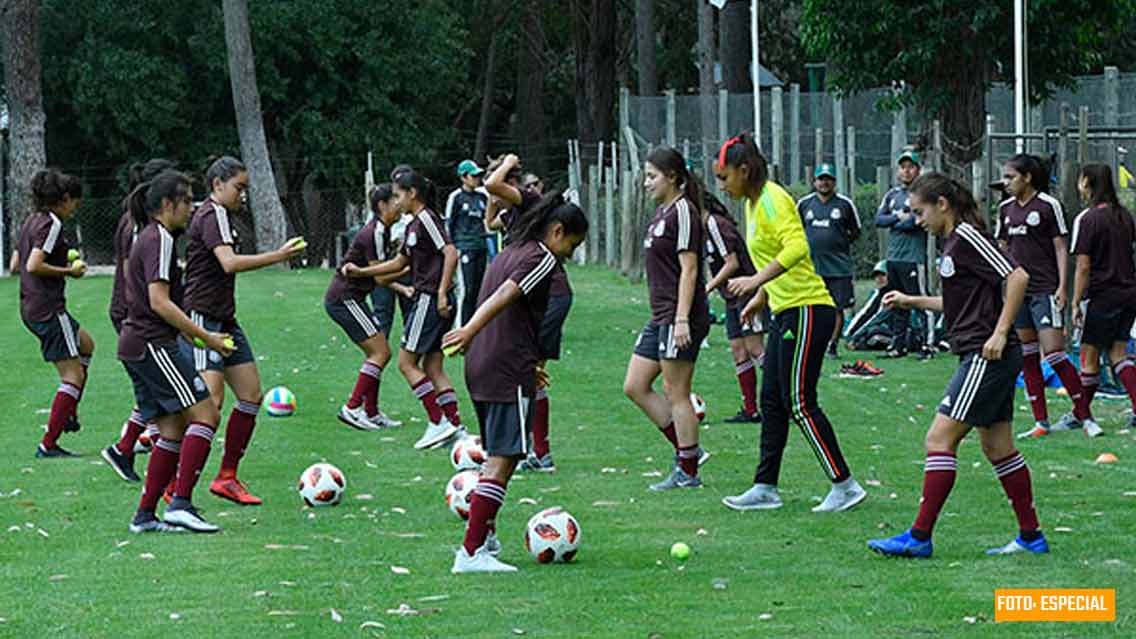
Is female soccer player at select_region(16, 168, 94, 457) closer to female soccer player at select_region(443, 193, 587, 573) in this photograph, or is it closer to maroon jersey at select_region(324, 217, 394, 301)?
maroon jersey at select_region(324, 217, 394, 301)

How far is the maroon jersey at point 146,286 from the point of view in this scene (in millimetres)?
9906

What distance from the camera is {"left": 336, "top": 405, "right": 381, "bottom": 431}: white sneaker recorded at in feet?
48.4

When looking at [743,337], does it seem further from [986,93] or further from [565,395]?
[986,93]

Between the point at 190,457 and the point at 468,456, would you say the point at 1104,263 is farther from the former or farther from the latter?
the point at 190,457

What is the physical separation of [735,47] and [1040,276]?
24990 millimetres

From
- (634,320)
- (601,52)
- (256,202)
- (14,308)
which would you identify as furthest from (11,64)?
(634,320)

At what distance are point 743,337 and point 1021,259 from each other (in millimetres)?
2594

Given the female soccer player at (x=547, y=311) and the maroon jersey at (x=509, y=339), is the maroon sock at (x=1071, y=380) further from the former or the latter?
the maroon jersey at (x=509, y=339)

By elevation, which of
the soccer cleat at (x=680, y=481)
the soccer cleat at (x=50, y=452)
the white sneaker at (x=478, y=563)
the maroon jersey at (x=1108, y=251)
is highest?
the maroon jersey at (x=1108, y=251)

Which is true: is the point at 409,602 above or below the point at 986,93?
below

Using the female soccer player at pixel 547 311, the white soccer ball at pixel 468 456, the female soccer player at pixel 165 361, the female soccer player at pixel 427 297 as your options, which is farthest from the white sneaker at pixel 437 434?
the female soccer player at pixel 165 361

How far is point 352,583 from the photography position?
8.52 metres

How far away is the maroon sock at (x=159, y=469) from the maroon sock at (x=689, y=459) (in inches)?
115

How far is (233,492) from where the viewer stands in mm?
11133
